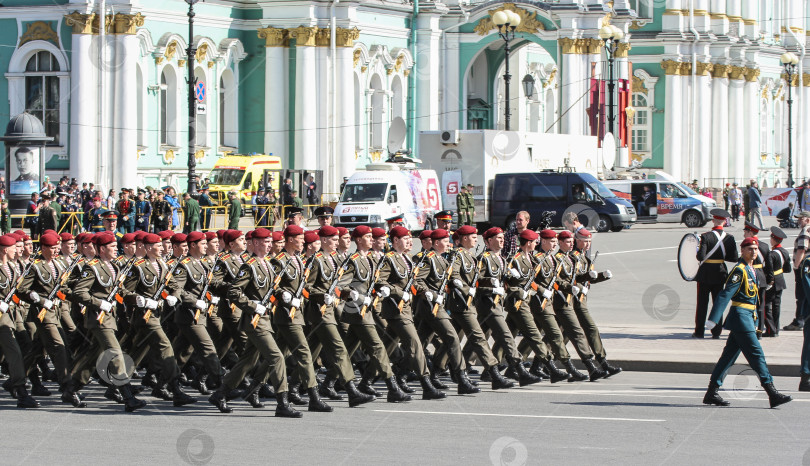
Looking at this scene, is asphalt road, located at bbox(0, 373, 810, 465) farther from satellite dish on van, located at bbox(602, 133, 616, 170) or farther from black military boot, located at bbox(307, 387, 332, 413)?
satellite dish on van, located at bbox(602, 133, 616, 170)

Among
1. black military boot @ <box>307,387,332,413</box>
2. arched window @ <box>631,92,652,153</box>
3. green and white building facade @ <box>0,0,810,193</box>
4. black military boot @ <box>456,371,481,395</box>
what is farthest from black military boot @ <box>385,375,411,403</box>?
arched window @ <box>631,92,652,153</box>

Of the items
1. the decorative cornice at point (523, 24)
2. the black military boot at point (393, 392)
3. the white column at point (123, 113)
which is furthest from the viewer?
the decorative cornice at point (523, 24)

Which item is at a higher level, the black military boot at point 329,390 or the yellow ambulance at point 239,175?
the yellow ambulance at point 239,175

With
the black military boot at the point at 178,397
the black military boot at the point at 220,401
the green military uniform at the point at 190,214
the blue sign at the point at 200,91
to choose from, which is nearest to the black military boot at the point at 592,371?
the black military boot at the point at 220,401

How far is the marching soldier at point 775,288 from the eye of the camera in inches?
726

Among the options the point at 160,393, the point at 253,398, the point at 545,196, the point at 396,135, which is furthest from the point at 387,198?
the point at 253,398

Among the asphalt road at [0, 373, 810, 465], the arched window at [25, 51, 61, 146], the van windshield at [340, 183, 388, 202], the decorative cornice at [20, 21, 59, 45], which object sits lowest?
the asphalt road at [0, 373, 810, 465]

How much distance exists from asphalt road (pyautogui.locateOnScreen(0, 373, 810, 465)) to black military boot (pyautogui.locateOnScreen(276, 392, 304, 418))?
4.5 inches

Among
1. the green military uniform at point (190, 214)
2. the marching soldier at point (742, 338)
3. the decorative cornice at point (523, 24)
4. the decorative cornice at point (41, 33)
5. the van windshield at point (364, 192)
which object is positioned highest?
the decorative cornice at point (523, 24)

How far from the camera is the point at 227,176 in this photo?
4366 cm

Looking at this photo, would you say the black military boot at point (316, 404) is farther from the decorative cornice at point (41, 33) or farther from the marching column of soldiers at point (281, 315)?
the decorative cornice at point (41, 33)

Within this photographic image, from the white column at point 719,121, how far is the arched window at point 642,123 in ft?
13.5

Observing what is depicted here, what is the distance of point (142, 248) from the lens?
1403 centimetres

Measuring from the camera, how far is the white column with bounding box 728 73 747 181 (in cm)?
7494
